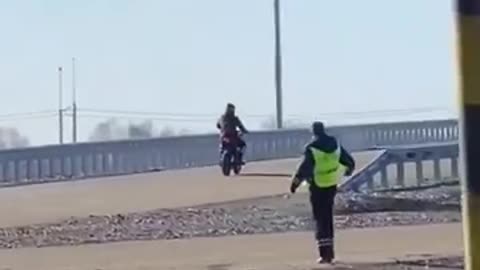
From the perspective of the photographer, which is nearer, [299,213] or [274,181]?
[299,213]

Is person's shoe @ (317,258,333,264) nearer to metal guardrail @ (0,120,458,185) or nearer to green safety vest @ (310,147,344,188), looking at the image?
green safety vest @ (310,147,344,188)

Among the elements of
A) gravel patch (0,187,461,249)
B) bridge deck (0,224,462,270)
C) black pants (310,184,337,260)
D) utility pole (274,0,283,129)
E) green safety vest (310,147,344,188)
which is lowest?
bridge deck (0,224,462,270)

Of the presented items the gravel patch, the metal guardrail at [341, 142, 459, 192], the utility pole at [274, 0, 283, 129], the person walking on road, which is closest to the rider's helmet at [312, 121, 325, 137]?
the person walking on road

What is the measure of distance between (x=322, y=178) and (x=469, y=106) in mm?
14147

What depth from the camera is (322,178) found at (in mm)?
16297

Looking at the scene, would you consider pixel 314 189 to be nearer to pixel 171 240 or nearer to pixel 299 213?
pixel 171 240

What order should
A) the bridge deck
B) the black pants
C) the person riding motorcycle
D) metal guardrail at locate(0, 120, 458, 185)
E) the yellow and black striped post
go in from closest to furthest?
the yellow and black striped post → the black pants → the bridge deck → the person riding motorcycle → metal guardrail at locate(0, 120, 458, 185)

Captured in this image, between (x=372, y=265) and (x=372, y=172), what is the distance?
41.4 feet

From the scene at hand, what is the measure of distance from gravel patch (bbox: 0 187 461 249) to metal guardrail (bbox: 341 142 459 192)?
3.50 ft

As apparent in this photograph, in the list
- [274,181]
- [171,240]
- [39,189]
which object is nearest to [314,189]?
[171,240]

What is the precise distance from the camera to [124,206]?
26.7 m

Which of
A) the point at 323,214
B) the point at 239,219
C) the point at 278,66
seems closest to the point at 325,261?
the point at 323,214

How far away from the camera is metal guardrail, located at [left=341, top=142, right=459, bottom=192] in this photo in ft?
90.6

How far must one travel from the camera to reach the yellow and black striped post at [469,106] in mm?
2125
